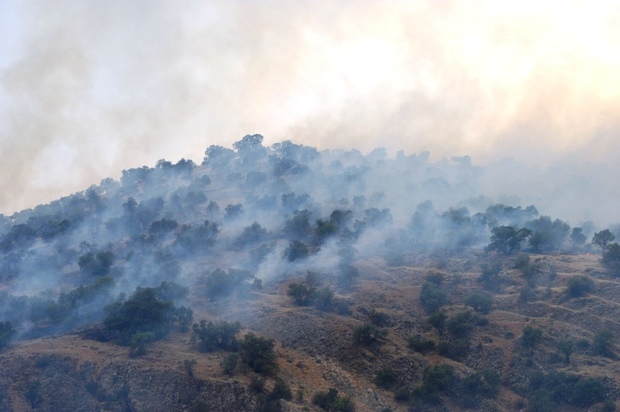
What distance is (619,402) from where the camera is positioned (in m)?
75.6

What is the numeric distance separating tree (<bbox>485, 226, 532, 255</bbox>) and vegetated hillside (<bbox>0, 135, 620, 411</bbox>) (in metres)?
0.29

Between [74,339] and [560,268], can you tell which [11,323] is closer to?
[74,339]

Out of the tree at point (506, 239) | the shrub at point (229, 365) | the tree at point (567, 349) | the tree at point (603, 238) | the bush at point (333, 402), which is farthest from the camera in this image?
the tree at point (506, 239)

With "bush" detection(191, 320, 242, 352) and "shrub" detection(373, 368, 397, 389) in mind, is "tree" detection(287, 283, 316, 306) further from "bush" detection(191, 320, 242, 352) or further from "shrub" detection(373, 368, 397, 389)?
"shrub" detection(373, 368, 397, 389)

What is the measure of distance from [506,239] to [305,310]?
116 ft

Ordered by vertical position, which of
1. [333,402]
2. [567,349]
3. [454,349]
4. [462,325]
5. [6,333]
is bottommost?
[567,349]

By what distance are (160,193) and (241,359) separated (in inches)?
3693

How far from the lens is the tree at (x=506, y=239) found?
111500 mm

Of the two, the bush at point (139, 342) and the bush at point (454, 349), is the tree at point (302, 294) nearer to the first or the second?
the bush at point (454, 349)

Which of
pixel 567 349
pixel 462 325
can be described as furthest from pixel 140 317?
pixel 567 349

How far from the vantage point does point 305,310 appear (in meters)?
96.8

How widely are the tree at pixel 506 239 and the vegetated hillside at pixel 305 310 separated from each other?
0.29 metres

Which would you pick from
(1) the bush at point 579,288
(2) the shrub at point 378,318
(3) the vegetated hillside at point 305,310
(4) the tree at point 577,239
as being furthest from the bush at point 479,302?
(4) the tree at point 577,239

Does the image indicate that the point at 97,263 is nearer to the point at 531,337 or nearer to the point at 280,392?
the point at 280,392
